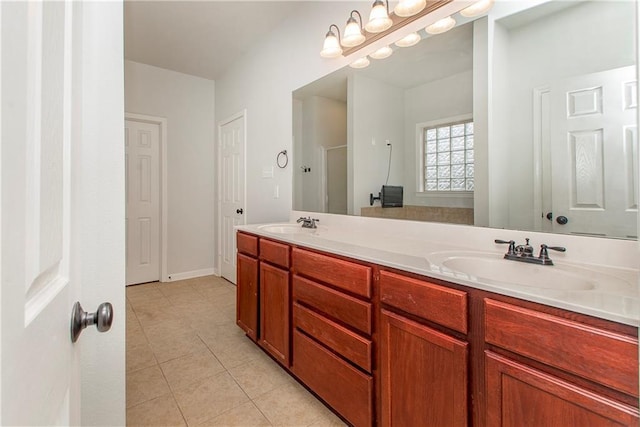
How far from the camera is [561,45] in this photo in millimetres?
1228

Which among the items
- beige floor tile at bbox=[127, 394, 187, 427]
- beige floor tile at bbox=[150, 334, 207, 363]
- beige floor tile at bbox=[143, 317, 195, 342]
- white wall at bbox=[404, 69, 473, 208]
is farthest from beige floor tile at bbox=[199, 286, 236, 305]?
white wall at bbox=[404, 69, 473, 208]

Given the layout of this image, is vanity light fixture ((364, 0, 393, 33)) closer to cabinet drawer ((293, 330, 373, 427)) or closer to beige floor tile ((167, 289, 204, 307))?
cabinet drawer ((293, 330, 373, 427))

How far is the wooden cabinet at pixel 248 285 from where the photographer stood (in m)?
2.13

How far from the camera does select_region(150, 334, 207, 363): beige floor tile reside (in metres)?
2.12

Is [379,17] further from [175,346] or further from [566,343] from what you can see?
[175,346]

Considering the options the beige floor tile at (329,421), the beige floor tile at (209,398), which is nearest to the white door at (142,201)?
the beige floor tile at (209,398)

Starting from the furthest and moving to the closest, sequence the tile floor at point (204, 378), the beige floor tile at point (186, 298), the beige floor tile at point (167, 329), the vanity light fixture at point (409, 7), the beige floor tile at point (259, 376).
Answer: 1. the beige floor tile at point (186, 298)
2. the beige floor tile at point (167, 329)
3. the beige floor tile at point (259, 376)
4. the vanity light fixture at point (409, 7)
5. the tile floor at point (204, 378)

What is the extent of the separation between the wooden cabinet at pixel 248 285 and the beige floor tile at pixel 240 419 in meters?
0.57

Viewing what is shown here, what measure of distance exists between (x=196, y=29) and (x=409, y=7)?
2.21m

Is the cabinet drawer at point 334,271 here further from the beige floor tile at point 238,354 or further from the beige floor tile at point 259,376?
the beige floor tile at point 238,354

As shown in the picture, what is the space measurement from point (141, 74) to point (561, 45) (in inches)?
162

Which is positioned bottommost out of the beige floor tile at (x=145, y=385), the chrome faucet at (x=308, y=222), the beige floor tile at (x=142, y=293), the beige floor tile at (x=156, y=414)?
the beige floor tile at (x=156, y=414)

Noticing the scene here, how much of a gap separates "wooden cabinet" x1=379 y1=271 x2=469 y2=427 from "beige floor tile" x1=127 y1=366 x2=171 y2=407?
130cm

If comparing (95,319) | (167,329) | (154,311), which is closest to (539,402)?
(95,319)
